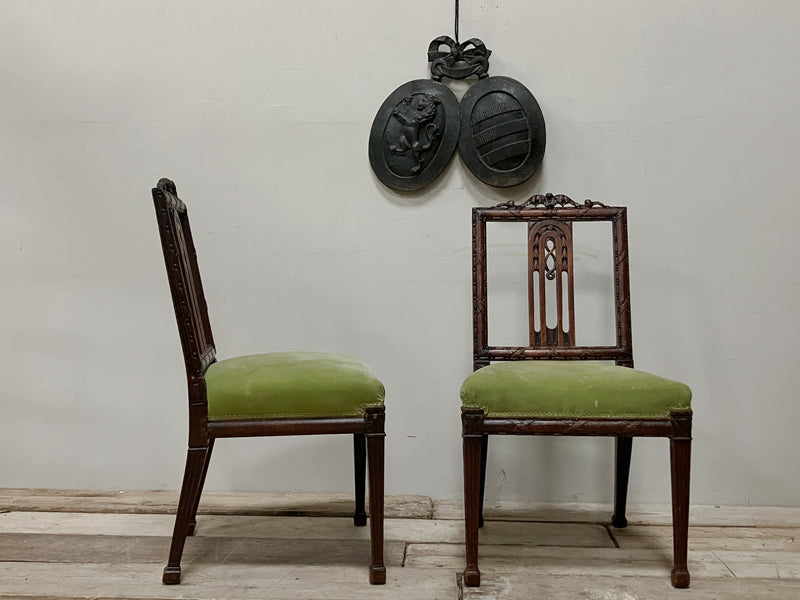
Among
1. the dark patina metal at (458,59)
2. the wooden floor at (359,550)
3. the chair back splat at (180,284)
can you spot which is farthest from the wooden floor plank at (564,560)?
the dark patina metal at (458,59)

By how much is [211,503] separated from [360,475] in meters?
0.58

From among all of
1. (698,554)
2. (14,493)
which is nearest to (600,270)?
(698,554)

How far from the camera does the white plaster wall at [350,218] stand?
8.24 ft

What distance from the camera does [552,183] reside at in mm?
2539

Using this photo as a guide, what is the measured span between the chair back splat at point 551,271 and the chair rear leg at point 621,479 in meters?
0.27

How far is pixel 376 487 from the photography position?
191cm

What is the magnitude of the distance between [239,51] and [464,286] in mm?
1126

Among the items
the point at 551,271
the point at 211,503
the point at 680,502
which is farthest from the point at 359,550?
the point at 551,271

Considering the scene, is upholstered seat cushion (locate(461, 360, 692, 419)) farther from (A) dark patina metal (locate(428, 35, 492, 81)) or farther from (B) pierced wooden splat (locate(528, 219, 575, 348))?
(A) dark patina metal (locate(428, 35, 492, 81))

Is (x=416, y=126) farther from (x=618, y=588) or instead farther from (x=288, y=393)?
(x=618, y=588)

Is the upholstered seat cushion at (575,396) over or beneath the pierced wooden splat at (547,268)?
beneath

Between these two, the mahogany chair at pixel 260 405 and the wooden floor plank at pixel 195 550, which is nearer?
the mahogany chair at pixel 260 405

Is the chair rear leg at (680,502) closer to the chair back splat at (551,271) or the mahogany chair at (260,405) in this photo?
the chair back splat at (551,271)

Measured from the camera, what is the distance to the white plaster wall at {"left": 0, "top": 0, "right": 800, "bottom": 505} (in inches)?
98.9
